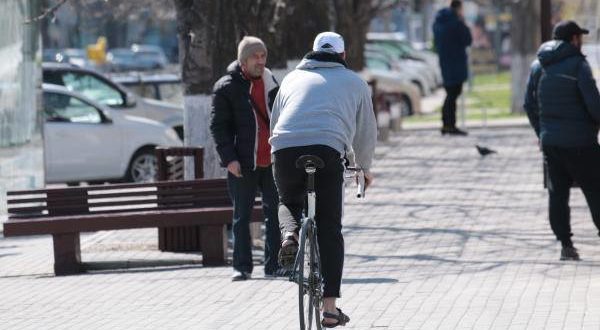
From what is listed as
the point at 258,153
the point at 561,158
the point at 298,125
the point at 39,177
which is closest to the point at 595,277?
the point at 561,158

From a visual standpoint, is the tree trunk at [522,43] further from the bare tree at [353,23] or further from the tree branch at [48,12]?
the tree branch at [48,12]

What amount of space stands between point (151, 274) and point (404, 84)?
79.2 ft

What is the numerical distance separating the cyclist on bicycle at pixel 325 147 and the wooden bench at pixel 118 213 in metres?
3.76

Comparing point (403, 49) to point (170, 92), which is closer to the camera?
point (170, 92)

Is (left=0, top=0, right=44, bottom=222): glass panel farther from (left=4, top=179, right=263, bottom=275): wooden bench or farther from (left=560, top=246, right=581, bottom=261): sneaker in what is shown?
(left=560, top=246, right=581, bottom=261): sneaker

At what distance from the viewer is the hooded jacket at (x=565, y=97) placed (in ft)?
38.0

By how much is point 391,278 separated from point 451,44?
12.3 m

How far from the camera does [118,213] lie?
1295cm

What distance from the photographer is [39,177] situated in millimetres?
16641

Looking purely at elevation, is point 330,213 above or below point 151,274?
above

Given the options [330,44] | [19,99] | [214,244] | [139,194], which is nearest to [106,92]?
[19,99]

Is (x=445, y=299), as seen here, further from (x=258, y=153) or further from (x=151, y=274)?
(x=151, y=274)

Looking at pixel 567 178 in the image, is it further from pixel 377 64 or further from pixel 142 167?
pixel 377 64

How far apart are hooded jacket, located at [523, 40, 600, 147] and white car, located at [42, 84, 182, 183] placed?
9.99 metres
